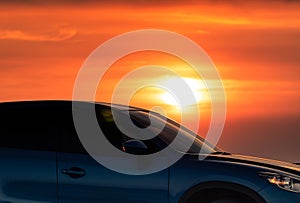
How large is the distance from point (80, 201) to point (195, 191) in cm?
128

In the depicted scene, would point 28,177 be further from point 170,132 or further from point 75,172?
point 170,132

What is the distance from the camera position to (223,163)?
10375mm

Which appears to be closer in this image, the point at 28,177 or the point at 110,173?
the point at 110,173

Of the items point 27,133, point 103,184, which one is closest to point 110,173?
point 103,184

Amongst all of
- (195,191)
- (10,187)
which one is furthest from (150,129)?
(10,187)

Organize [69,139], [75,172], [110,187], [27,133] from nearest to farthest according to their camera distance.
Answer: [110,187] → [75,172] → [69,139] → [27,133]

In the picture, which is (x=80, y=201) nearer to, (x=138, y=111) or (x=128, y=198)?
(x=128, y=198)

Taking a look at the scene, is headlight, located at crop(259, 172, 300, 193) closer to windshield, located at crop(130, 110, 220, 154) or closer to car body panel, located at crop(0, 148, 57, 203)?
windshield, located at crop(130, 110, 220, 154)

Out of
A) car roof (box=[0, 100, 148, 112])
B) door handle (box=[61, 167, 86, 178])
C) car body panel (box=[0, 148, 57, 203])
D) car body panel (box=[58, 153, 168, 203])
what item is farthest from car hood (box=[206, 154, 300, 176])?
car body panel (box=[0, 148, 57, 203])

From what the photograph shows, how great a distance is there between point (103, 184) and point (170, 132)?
1.17 m

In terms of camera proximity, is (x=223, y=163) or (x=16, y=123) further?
(x=16, y=123)

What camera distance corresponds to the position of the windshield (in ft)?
35.2

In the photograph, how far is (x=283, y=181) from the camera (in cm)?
1034

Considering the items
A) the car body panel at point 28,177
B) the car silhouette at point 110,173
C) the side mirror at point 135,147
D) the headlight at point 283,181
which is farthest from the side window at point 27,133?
the headlight at point 283,181
